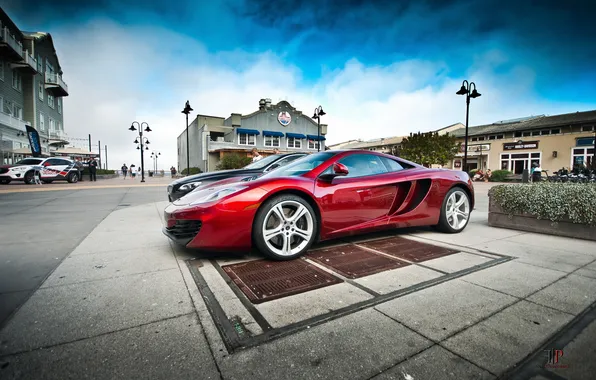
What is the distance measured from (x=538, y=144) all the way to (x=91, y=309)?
4415 centimetres

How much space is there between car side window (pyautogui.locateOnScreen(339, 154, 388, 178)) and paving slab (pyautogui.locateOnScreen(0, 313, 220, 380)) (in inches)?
96.9

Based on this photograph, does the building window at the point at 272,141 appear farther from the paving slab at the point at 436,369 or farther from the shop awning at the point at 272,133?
the paving slab at the point at 436,369

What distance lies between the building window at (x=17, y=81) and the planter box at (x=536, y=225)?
34.0m

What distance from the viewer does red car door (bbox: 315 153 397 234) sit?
10.0ft

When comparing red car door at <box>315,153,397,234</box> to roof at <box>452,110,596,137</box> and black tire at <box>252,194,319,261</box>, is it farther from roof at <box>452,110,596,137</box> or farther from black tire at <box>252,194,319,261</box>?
roof at <box>452,110,596,137</box>

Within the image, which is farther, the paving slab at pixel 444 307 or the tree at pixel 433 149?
the tree at pixel 433 149

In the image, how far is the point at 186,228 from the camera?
108 inches

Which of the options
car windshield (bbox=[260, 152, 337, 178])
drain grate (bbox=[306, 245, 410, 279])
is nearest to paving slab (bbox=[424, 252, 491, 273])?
drain grate (bbox=[306, 245, 410, 279])

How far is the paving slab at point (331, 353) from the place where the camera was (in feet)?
4.17

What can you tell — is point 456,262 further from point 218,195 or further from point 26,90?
point 26,90

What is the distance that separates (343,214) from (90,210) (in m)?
6.29

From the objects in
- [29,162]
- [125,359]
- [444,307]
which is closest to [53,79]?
[29,162]

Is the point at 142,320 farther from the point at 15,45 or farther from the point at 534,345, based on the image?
the point at 15,45

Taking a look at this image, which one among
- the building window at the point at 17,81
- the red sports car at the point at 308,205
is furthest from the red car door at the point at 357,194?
the building window at the point at 17,81
